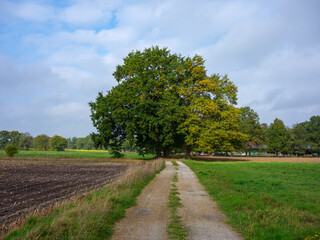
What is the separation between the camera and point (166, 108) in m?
36.0

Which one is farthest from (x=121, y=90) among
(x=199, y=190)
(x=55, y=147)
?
(x=55, y=147)

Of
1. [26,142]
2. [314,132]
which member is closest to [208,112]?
[314,132]

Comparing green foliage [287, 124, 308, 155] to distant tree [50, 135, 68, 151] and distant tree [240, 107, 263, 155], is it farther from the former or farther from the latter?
distant tree [50, 135, 68, 151]

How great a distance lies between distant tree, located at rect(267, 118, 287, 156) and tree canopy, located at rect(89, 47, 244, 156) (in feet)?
167

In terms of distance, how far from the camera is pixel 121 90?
3831cm

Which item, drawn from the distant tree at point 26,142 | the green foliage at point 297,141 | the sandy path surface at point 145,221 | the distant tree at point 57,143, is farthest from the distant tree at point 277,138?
the distant tree at point 26,142

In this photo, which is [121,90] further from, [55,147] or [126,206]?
[55,147]

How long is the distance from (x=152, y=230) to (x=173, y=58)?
127ft

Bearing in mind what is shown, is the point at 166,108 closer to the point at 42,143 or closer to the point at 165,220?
the point at 165,220

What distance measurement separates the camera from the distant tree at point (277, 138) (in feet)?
270

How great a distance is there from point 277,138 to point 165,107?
6258 cm

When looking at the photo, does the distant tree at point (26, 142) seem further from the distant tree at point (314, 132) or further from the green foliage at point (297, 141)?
the distant tree at point (314, 132)

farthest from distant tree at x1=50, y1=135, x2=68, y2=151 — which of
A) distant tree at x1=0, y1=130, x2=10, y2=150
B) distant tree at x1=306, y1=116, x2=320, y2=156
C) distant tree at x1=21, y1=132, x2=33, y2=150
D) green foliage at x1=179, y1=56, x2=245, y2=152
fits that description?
distant tree at x1=306, y1=116, x2=320, y2=156

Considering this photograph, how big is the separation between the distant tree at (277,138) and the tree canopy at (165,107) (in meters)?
51.0
